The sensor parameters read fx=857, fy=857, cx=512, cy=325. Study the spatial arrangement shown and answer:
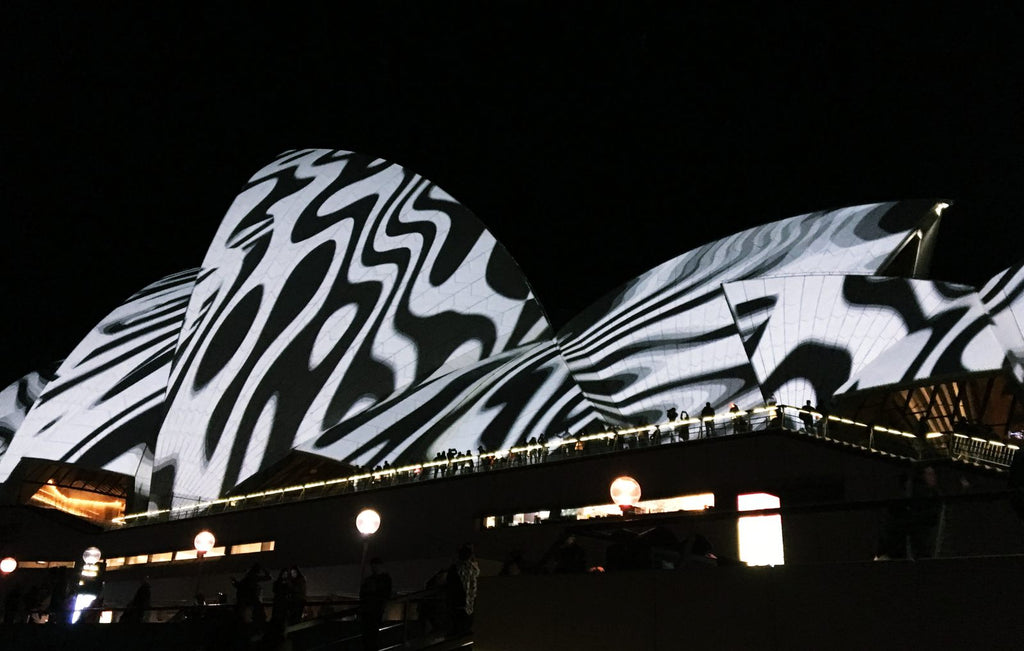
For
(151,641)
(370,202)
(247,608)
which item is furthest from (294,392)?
(247,608)

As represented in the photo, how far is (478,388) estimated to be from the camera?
22.8 m

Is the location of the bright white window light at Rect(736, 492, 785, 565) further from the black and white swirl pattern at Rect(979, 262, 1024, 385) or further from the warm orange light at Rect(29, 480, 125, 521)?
the warm orange light at Rect(29, 480, 125, 521)

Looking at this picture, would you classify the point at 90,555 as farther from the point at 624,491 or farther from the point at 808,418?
the point at 808,418

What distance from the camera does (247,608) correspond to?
824 cm

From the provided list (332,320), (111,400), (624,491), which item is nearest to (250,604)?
(624,491)

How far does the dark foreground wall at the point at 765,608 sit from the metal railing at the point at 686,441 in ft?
26.6

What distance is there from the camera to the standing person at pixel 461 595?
23.5 ft

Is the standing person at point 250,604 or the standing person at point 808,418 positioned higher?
the standing person at point 808,418

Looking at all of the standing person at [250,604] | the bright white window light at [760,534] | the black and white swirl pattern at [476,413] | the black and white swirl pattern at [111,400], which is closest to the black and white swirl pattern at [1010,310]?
the bright white window light at [760,534]

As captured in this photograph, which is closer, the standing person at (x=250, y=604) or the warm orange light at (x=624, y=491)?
the standing person at (x=250, y=604)

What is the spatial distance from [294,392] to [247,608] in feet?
55.2

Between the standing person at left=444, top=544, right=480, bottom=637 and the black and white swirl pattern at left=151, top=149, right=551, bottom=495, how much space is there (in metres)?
14.7

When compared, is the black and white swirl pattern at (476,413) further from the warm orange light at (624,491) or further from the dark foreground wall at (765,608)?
the dark foreground wall at (765,608)

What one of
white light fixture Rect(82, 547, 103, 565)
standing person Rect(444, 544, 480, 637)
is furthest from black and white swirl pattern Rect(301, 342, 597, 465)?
standing person Rect(444, 544, 480, 637)
